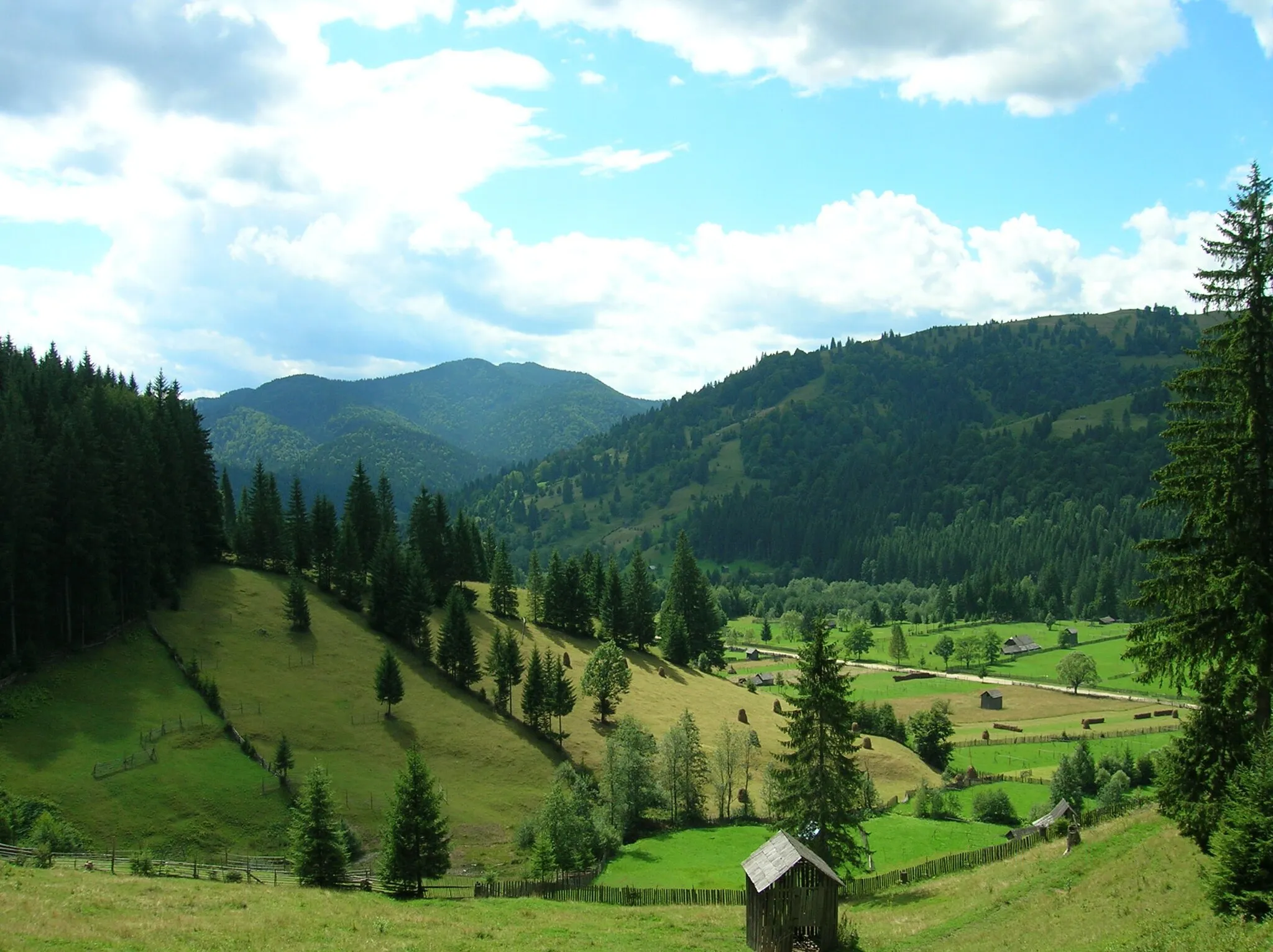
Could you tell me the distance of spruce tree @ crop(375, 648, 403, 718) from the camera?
254 feet

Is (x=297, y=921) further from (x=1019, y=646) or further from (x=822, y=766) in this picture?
(x=1019, y=646)

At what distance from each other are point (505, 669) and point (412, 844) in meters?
41.8

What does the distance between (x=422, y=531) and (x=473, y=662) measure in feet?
102

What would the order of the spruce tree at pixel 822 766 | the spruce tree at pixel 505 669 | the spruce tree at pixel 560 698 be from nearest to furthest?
the spruce tree at pixel 822 766 < the spruce tree at pixel 560 698 < the spruce tree at pixel 505 669

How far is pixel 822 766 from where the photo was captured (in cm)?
4484

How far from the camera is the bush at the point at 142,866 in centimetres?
4234

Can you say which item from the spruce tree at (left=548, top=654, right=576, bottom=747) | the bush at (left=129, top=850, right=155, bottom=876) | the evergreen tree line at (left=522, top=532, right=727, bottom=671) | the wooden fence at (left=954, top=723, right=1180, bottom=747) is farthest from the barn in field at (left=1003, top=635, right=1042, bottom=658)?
the bush at (left=129, top=850, right=155, bottom=876)

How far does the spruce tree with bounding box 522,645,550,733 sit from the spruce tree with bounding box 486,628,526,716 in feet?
9.80

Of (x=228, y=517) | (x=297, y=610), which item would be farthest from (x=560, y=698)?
(x=228, y=517)

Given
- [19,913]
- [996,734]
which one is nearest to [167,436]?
[19,913]

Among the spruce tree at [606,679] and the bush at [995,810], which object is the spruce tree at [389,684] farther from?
the bush at [995,810]

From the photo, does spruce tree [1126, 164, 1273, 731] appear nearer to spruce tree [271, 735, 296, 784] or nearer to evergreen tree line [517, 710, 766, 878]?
evergreen tree line [517, 710, 766, 878]

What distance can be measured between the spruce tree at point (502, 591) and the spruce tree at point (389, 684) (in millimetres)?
35865

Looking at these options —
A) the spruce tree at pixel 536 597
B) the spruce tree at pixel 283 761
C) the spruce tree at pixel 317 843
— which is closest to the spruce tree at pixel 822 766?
the spruce tree at pixel 317 843
